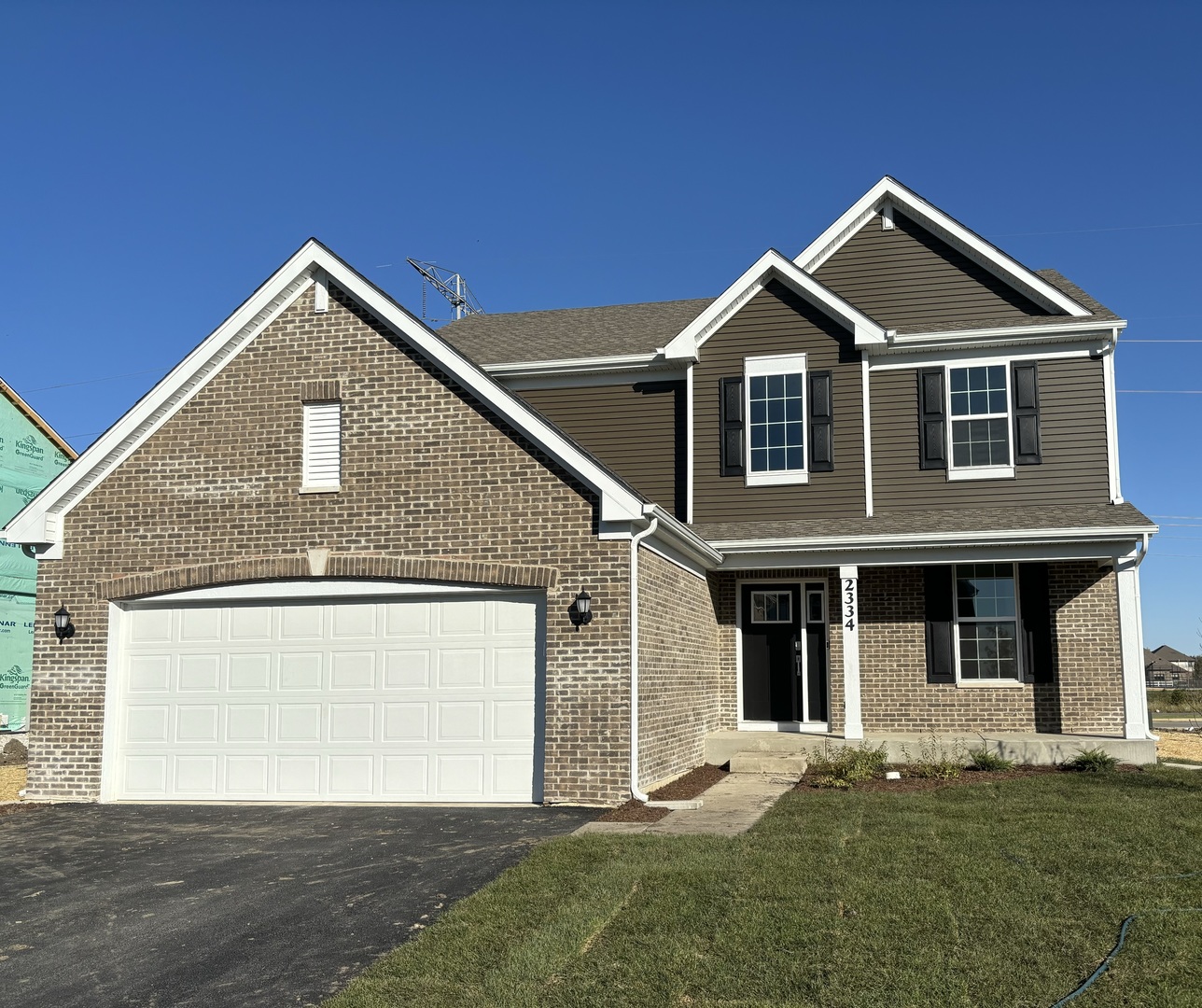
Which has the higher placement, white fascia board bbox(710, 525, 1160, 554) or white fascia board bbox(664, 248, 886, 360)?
white fascia board bbox(664, 248, 886, 360)

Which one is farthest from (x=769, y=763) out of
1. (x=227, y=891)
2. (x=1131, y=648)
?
(x=227, y=891)

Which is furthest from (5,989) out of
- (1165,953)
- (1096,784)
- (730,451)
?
(730,451)

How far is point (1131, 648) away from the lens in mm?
14672

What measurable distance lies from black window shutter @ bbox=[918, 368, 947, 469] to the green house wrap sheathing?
691 inches

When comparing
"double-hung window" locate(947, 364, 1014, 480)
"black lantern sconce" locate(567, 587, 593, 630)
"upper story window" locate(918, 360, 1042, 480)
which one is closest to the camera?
"black lantern sconce" locate(567, 587, 593, 630)

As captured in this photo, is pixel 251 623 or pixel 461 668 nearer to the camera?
pixel 461 668

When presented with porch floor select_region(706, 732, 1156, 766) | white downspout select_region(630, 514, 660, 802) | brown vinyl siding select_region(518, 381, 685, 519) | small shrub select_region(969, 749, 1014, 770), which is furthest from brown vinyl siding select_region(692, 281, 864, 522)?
white downspout select_region(630, 514, 660, 802)

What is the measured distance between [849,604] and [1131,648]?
11.9 feet

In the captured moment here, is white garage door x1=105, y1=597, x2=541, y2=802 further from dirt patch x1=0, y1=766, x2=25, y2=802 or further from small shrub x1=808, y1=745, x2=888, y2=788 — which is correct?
small shrub x1=808, y1=745, x2=888, y2=788

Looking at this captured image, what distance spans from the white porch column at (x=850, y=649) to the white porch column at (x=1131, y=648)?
11.2 feet

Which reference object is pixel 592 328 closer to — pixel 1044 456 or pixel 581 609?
pixel 1044 456

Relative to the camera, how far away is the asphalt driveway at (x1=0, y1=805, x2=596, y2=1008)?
627 centimetres

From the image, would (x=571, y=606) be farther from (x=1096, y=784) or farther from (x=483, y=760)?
(x=1096, y=784)

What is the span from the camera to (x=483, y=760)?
12.3m
